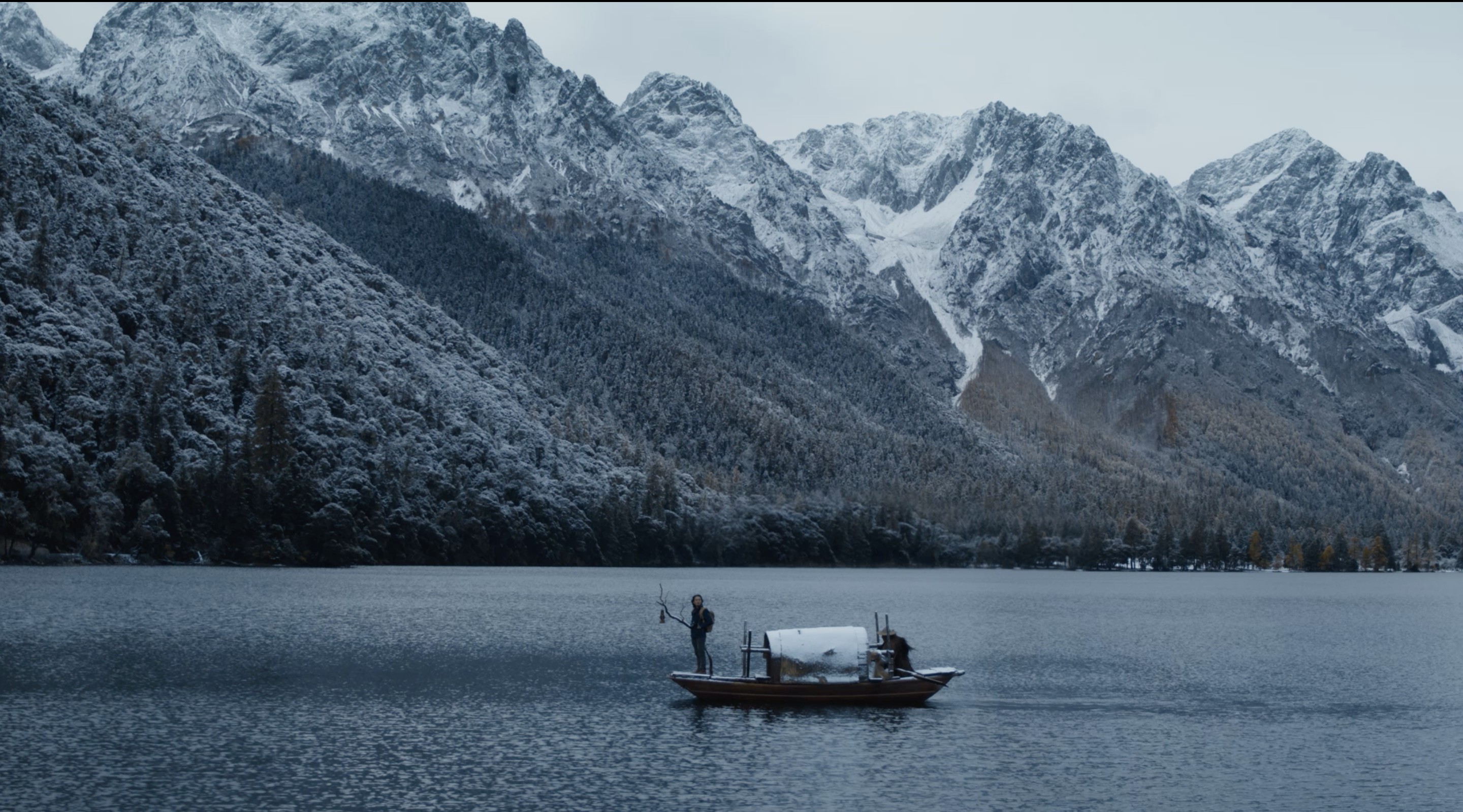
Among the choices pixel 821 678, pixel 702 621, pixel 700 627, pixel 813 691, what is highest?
pixel 702 621

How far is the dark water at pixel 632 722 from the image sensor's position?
53812mm

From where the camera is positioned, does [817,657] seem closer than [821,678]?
No

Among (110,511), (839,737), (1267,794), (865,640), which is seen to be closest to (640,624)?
(865,640)

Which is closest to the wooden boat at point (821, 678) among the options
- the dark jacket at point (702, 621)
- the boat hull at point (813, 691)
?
the boat hull at point (813, 691)

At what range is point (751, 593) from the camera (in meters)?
189

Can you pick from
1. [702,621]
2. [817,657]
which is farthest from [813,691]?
[702,621]

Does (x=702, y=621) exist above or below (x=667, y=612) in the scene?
below

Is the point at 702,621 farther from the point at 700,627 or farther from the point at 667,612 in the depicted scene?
the point at 667,612

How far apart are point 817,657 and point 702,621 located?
6.55 meters

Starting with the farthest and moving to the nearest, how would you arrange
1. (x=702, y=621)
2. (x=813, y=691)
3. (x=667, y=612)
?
(x=667, y=612)
(x=702, y=621)
(x=813, y=691)

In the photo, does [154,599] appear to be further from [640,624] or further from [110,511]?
[110,511]

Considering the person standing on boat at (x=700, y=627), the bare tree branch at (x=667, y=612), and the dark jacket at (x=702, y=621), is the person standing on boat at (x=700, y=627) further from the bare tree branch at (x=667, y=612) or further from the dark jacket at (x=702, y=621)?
the bare tree branch at (x=667, y=612)

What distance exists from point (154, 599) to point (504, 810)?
93.4 meters

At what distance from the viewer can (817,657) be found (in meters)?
75.4
